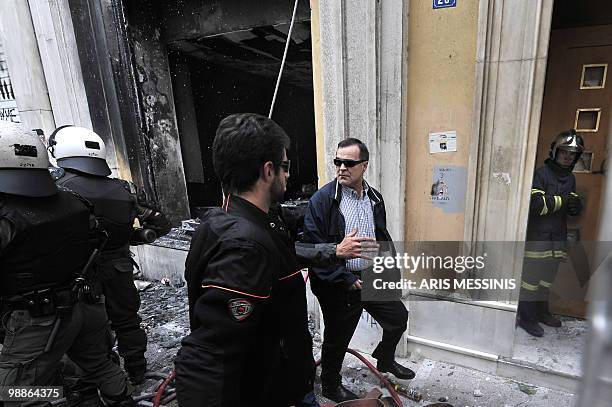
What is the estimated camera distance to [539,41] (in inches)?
90.0

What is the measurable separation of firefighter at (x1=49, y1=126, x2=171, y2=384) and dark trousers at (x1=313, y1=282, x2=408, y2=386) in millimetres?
1786

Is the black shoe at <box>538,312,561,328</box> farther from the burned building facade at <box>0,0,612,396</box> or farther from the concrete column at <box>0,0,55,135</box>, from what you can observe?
the concrete column at <box>0,0,55,135</box>

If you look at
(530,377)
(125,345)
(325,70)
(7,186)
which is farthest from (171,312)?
(530,377)

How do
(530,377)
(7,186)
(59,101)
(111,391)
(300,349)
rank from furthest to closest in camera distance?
(59,101) < (530,377) < (111,391) < (7,186) < (300,349)

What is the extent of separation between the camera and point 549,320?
3287mm

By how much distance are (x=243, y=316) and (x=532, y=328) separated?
10.3ft

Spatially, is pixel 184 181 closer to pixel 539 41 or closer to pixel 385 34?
pixel 385 34

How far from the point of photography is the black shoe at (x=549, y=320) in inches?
128

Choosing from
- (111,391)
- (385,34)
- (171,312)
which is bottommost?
(171,312)

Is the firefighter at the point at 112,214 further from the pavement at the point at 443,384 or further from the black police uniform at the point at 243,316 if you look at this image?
the black police uniform at the point at 243,316

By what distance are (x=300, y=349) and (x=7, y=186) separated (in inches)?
78.3

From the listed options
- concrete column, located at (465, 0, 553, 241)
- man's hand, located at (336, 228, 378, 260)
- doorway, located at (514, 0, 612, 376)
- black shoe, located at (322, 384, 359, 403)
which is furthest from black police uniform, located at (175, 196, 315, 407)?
doorway, located at (514, 0, 612, 376)

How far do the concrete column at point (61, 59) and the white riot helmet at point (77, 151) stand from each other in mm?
2457

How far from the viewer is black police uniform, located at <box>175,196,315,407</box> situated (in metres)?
Answer: 1.18
